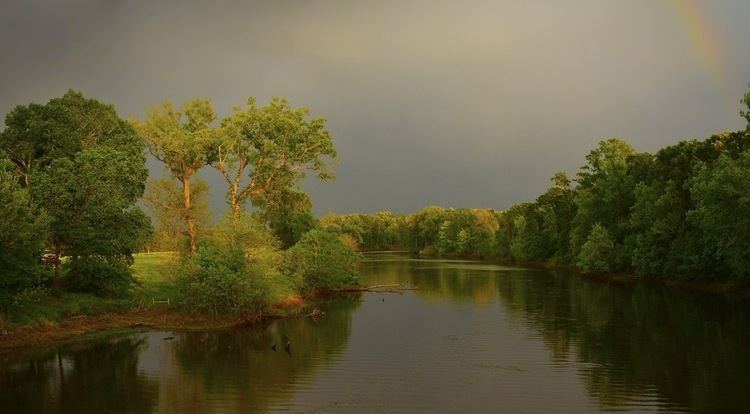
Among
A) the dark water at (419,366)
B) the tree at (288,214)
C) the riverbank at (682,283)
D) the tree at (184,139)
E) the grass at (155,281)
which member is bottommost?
the dark water at (419,366)

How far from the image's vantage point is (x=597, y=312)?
5331cm

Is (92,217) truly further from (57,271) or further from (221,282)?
(221,282)

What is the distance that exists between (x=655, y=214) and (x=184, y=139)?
60.0 metres

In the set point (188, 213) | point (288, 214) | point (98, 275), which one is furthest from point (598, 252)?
point (98, 275)

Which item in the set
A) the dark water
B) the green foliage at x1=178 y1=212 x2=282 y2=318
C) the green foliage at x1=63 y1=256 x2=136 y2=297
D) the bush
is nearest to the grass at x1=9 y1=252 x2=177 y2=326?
the green foliage at x1=63 y1=256 x2=136 y2=297

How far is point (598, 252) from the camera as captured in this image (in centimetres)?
8962

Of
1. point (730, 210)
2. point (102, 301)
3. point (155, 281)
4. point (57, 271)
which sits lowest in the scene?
point (102, 301)

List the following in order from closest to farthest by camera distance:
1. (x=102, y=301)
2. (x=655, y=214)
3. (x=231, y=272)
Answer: (x=102, y=301), (x=231, y=272), (x=655, y=214)

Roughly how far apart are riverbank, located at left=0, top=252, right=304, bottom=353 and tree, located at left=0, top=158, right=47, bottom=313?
83.8 inches

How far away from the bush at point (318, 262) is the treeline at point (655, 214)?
1218 cm

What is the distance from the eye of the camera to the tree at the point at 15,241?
34000 mm

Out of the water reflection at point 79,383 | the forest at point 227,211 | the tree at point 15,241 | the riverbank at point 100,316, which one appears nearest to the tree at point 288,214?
the forest at point 227,211

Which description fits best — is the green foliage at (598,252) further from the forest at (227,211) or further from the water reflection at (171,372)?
the water reflection at (171,372)

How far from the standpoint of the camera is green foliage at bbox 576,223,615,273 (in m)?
89.1
